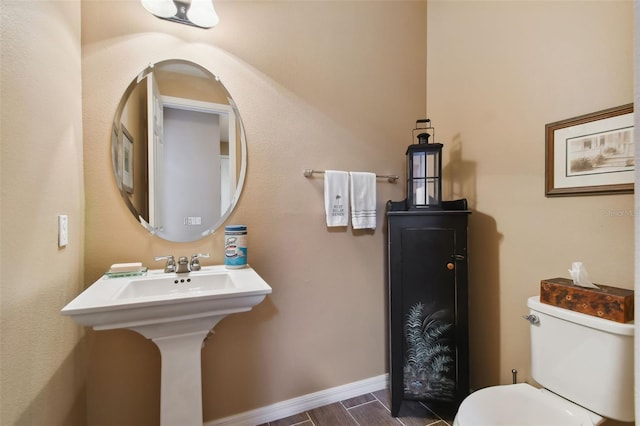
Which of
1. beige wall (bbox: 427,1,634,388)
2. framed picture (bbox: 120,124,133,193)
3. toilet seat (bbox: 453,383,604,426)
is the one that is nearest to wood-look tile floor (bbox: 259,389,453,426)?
beige wall (bbox: 427,1,634,388)

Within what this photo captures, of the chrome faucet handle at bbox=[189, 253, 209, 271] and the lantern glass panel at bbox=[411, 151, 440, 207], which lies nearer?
the chrome faucet handle at bbox=[189, 253, 209, 271]

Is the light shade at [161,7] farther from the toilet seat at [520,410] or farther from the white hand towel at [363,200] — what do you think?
the toilet seat at [520,410]

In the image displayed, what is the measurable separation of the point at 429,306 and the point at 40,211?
5.86ft

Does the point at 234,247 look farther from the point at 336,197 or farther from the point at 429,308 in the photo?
the point at 429,308

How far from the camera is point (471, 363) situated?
1.76 m

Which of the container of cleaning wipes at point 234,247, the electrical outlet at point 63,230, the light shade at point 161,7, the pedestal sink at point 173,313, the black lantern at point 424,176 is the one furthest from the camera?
the black lantern at point 424,176

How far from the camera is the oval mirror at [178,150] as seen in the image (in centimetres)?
135

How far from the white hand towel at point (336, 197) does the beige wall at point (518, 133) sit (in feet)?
2.56

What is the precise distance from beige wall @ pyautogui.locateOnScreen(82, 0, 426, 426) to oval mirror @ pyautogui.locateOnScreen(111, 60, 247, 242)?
51 mm

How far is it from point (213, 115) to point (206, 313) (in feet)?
3.34

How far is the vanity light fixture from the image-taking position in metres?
1.29

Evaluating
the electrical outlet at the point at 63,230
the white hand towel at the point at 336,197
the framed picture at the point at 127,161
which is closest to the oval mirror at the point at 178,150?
the framed picture at the point at 127,161

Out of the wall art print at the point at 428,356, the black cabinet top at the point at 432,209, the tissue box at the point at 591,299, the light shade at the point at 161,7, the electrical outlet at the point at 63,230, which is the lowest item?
the wall art print at the point at 428,356

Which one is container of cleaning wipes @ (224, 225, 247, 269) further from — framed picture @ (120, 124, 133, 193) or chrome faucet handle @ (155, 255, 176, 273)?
framed picture @ (120, 124, 133, 193)
